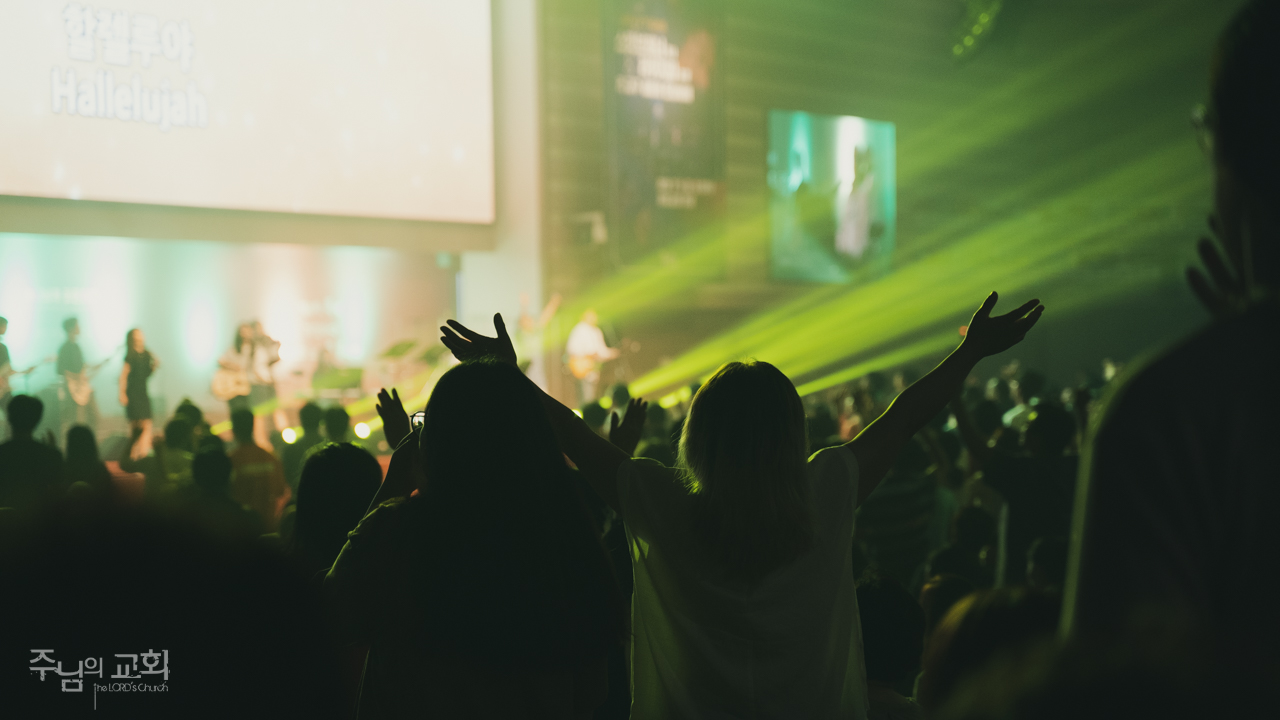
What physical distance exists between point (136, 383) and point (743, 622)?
27.7 ft

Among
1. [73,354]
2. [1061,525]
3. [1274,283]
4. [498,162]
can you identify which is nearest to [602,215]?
[498,162]

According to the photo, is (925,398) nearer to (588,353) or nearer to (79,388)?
(588,353)

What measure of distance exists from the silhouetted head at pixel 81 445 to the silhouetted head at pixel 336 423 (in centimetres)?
111

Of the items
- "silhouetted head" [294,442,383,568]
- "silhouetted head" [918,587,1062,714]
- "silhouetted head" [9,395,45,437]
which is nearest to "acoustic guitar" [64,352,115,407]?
"silhouetted head" [9,395,45,437]

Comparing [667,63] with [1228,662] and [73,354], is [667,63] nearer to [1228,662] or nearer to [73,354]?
[73,354]

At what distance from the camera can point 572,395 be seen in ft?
37.1

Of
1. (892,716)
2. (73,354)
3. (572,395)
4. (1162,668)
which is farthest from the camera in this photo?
(572,395)

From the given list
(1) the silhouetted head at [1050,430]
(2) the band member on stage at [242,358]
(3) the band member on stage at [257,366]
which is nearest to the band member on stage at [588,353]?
(3) the band member on stage at [257,366]

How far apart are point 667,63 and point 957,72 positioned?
22.2ft

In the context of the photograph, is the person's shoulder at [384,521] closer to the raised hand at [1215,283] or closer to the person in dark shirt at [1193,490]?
the person in dark shirt at [1193,490]

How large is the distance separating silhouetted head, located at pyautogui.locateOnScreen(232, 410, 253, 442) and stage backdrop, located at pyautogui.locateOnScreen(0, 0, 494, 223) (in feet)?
18.4

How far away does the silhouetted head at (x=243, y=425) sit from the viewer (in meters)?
4.28

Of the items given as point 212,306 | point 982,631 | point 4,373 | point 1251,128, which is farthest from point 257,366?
point 1251,128

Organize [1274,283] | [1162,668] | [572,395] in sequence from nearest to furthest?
1. [1162,668]
2. [1274,283]
3. [572,395]
